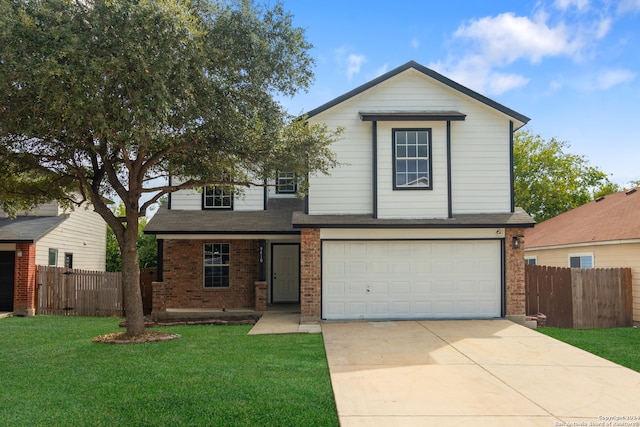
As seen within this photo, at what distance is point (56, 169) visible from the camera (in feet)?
45.0

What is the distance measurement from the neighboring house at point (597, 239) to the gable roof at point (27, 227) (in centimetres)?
1828

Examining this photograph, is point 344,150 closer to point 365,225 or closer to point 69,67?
point 365,225

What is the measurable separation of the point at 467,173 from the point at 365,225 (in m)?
3.26

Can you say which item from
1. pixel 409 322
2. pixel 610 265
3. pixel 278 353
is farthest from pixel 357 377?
pixel 610 265

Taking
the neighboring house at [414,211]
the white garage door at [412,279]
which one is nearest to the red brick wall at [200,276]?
the neighboring house at [414,211]

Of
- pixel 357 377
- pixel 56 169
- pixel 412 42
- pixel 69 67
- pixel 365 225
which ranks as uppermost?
pixel 412 42

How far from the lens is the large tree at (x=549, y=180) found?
111 ft

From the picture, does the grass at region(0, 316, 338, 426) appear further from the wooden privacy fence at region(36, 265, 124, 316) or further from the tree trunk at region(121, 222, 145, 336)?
the wooden privacy fence at region(36, 265, 124, 316)

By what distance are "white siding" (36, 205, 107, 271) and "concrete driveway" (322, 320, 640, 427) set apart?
12144mm

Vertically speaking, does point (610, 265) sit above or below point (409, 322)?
above

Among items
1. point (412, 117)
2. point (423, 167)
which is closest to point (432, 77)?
point (412, 117)

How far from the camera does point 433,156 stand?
15.0 meters

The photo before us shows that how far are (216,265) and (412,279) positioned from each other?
668 centimetres

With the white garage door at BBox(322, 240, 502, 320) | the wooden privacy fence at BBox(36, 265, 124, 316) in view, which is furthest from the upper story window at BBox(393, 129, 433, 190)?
the wooden privacy fence at BBox(36, 265, 124, 316)
